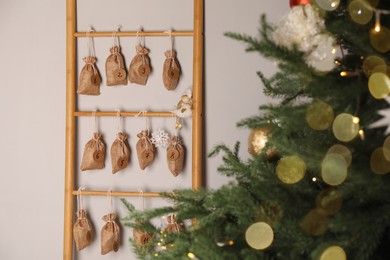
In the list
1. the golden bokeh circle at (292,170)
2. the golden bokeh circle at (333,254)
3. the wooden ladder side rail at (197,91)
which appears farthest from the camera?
the wooden ladder side rail at (197,91)

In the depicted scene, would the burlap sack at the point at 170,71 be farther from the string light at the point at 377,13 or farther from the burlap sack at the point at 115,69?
the string light at the point at 377,13

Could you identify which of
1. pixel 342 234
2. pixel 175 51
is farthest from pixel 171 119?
pixel 342 234

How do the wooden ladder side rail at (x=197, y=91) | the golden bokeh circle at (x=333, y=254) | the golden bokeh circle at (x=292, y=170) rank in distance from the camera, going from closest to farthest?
the golden bokeh circle at (x=333, y=254) → the golden bokeh circle at (x=292, y=170) → the wooden ladder side rail at (x=197, y=91)

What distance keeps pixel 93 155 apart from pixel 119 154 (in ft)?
0.39

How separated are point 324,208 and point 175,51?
63.8 inches

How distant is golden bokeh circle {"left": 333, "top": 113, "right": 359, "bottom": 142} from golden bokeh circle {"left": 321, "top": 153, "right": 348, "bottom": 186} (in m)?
0.04

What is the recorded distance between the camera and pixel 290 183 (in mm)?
911

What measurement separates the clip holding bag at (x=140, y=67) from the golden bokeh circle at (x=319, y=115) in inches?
60.2

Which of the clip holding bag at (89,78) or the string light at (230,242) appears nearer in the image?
the string light at (230,242)

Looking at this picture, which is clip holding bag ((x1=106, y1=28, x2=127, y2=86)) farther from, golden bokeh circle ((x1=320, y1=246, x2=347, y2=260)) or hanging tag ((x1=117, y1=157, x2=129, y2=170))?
golden bokeh circle ((x1=320, y1=246, x2=347, y2=260))

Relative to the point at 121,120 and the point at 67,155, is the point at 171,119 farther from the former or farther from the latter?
the point at 67,155

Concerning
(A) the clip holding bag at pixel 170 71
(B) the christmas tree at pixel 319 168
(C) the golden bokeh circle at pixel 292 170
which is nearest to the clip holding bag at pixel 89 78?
(A) the clip holding bag at pixel 170 71

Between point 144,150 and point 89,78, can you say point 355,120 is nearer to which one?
point 144,150

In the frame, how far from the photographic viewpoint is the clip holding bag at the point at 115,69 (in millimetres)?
2336
